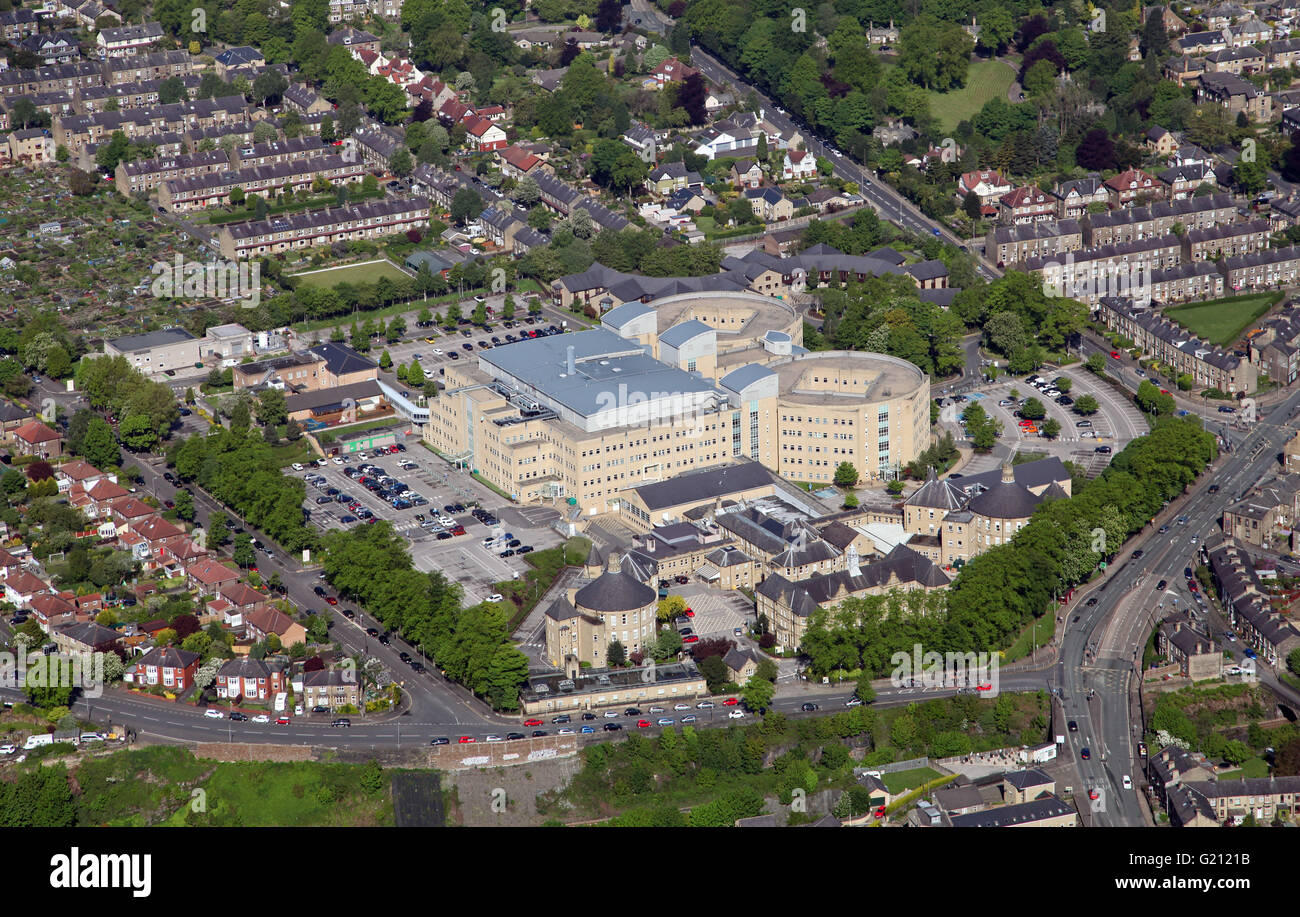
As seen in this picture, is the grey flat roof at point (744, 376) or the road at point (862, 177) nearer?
the grey flat roof at point (744, 376)

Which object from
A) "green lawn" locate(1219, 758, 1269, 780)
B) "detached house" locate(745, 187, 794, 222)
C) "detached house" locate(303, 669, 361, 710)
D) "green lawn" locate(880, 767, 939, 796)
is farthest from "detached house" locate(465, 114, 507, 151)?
"green lawn" locate(1219, 758, 1269, 780)

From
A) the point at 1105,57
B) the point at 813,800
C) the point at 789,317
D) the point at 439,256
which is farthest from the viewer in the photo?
the point at 1105,57

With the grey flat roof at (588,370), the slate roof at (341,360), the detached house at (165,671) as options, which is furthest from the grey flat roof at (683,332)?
the detached house at (165,671)

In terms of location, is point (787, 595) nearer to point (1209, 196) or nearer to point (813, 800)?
point (813, 800)

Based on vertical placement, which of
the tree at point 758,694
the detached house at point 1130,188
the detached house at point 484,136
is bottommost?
the tree at point 758,694

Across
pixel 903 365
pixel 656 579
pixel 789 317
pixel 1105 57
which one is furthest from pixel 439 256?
pixel 1105 57

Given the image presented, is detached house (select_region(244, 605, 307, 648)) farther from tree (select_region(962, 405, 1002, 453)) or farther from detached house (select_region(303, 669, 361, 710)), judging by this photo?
tree (select_region(962, 405, 1002, 453))

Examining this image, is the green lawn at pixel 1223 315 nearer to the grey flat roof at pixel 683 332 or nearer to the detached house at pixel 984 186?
the detached house at pixel 984 186
